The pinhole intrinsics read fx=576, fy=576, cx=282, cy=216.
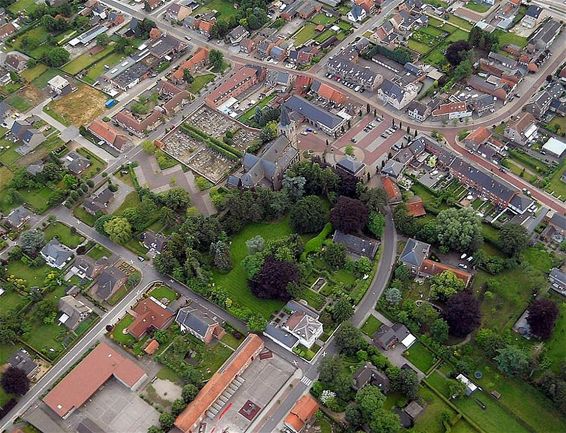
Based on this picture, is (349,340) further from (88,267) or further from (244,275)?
(88,267)

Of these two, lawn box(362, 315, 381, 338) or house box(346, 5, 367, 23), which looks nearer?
lawn box(362, 315, 381, 338)

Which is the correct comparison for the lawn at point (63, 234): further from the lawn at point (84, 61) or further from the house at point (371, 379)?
the house at point (371, 379)

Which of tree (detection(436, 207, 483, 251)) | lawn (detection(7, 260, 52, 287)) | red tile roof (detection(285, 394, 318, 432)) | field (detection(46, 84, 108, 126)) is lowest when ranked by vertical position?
red tile roof (detection(285, 394, 318, 432))

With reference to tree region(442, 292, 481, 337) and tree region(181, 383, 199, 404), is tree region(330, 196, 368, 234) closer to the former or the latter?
tree region(442, 292, 481, 337)

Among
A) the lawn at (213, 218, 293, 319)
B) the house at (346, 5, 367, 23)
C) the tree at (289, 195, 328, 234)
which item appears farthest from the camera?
the house at (346, 5, 367, 23)

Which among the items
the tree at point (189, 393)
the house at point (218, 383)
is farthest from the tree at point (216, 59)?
the tree at point (189, 393)

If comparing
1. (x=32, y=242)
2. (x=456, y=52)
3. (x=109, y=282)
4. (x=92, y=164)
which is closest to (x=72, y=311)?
(x=109, y=282)

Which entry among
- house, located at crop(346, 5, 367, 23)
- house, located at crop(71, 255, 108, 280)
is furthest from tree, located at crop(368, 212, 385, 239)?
house, located at crop(346, 5, 367, 23)
